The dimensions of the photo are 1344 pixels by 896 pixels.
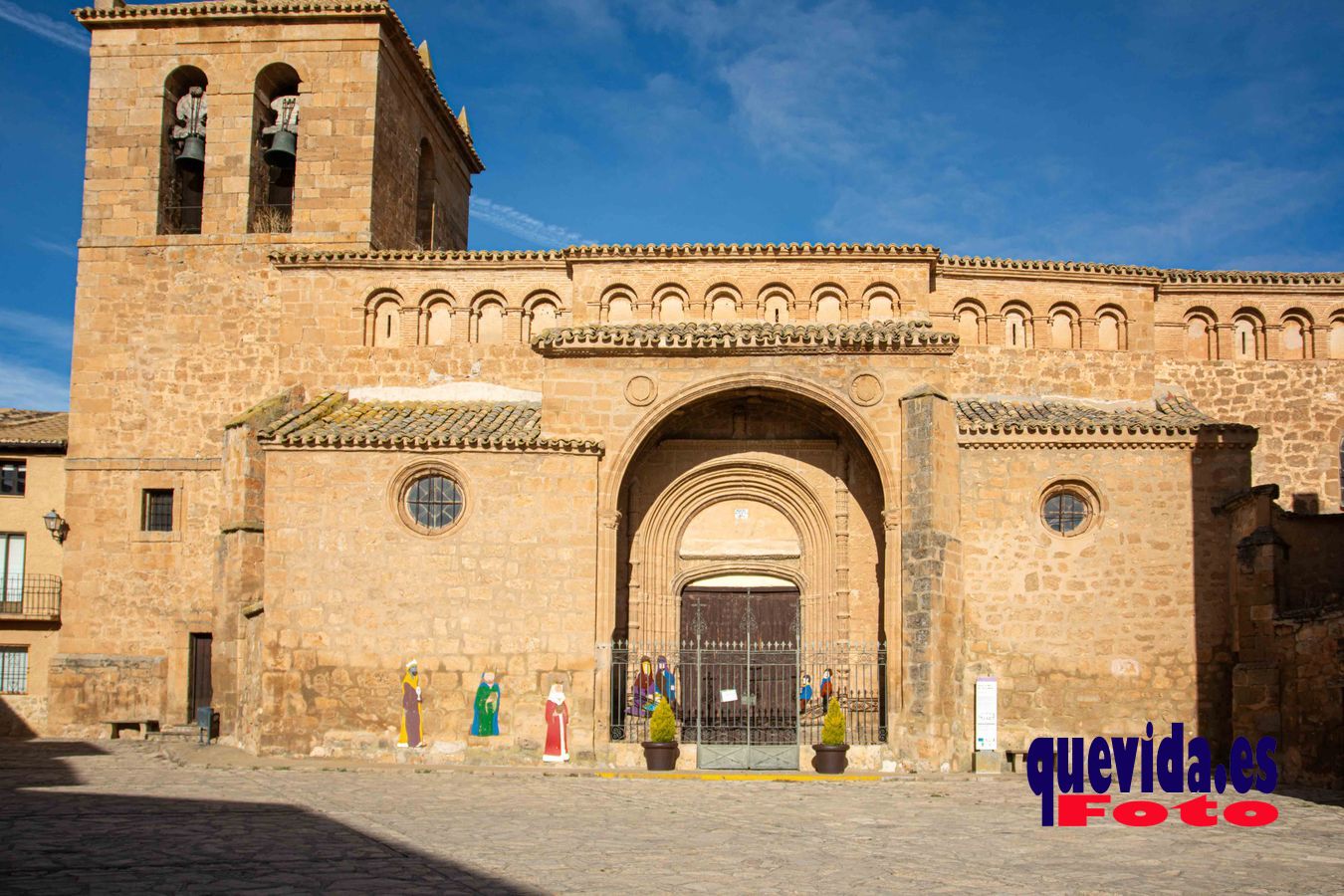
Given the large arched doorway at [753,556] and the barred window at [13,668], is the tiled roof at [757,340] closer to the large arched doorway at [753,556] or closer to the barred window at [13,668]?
the large arched doorway at [753,556]

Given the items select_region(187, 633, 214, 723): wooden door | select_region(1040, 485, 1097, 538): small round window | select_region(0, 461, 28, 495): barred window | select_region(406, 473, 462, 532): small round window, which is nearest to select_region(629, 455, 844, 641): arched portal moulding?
select_region(406, 473, 462, 532): small round window

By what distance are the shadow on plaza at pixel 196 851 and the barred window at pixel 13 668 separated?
10.2 m

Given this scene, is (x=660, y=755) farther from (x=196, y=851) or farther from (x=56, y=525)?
(x=56, y=525)

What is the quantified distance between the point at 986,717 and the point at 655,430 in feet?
22.2

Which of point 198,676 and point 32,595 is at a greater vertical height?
point 32,595

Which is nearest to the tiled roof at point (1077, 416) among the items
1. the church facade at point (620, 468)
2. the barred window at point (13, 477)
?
the church facade at point (620, 468)

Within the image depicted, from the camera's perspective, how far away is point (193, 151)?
25.6m

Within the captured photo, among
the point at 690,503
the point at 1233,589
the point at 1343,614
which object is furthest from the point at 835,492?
the point at 1343,614

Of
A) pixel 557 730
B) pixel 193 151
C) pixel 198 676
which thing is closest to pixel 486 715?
pixel 557 730

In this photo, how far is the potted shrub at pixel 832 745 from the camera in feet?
62.8

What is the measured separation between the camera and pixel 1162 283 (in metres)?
24.0

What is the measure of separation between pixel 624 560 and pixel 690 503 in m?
1.54

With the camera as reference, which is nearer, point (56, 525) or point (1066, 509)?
point (1066, 509)

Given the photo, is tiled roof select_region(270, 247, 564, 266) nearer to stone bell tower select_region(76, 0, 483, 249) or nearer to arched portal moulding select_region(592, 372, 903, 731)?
stone bell tower select_region(76, 0, 483, 249)
